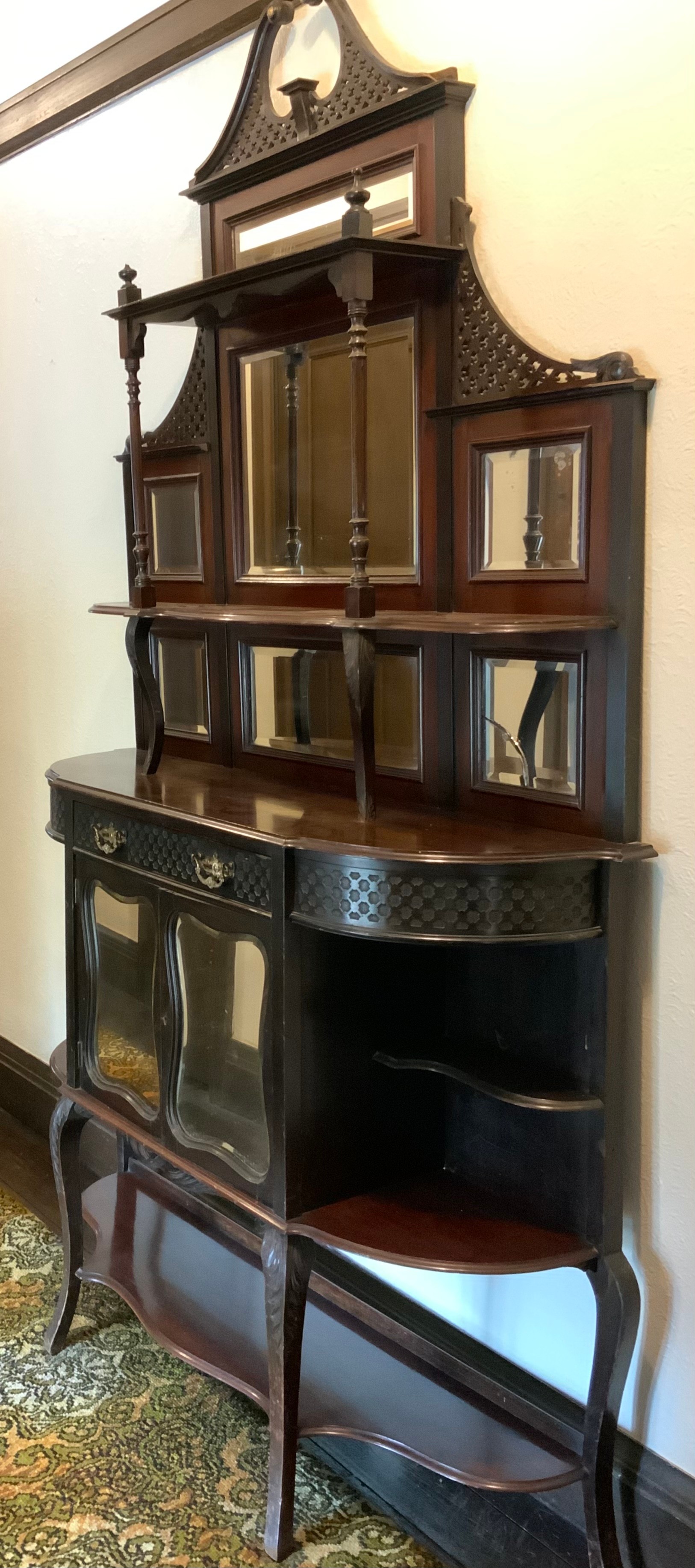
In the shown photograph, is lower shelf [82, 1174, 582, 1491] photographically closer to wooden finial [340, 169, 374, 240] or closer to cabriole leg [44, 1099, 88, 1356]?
cabriole leg [44, 1099, 88, 1356]

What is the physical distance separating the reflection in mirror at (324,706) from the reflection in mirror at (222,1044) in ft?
1.19

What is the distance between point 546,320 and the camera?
160cm

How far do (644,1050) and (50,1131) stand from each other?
1.16 meters

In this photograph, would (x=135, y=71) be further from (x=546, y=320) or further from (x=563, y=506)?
(x=563, y=506)

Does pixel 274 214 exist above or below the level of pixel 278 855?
above

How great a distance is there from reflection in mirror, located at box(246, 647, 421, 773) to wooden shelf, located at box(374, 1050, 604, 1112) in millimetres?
423

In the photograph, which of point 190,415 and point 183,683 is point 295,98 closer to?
point 190,415

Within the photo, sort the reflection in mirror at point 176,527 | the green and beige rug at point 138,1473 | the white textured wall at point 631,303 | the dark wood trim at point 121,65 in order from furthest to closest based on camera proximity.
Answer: the reflection in mirror at point 176,527 < the dark wood trim at point 121,65 < the green and beige rug at point 138,1473 < the white textured wall at point 631,303

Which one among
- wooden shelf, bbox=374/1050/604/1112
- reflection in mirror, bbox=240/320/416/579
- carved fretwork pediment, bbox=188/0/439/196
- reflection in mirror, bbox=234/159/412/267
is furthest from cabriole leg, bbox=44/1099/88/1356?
carved fretwork pediment, bbox=188/0/439/196

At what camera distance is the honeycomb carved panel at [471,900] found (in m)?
1.46

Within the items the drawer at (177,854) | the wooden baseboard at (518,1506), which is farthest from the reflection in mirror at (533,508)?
the wooden baseboard at (518,1506)

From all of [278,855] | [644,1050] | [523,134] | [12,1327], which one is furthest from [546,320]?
[12,1327]

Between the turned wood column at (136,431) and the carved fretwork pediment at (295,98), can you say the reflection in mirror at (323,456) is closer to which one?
the turned wood column at (136,431)


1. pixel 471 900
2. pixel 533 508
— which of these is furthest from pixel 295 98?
pixel 471 900
